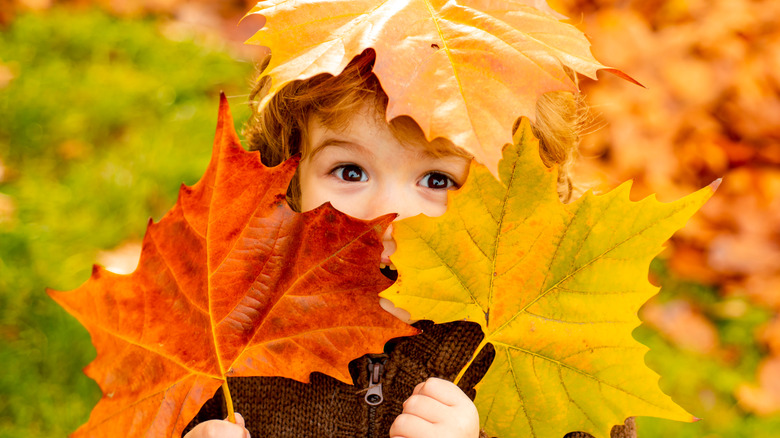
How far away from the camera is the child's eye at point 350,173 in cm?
97

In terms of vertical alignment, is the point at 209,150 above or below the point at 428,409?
below

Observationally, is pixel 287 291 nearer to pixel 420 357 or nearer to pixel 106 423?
pixel 106 423

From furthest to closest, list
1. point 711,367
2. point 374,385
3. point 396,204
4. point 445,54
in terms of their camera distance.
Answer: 1. point 711,367
2. point 374,385
3. point 396,204
4. point 445,54

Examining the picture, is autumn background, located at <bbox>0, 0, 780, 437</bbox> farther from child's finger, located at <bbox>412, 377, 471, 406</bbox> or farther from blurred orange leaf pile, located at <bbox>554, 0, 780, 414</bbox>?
child's finger, located at <bbox>412, 377, 471, 406</bbox>

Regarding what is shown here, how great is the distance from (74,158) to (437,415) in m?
1.62

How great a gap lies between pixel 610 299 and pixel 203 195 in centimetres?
41

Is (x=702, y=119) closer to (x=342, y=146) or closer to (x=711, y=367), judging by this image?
(x=711, y=367)

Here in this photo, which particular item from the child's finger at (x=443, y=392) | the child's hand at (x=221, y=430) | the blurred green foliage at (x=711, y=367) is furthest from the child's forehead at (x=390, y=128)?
the blurred green foliage at (x=711, y=367)

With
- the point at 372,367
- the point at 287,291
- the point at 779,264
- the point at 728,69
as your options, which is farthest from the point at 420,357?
the point at 728,69

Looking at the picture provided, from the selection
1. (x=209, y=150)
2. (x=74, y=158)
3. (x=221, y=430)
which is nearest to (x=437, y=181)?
(x=221, y=430)

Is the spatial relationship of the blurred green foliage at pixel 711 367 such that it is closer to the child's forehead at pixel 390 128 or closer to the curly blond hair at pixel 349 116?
the curly blond hair at pixel 349 116

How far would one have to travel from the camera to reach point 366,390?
1.02 m

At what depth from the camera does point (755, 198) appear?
2.27 m

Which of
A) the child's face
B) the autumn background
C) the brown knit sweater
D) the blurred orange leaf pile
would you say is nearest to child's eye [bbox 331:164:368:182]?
the child's face
